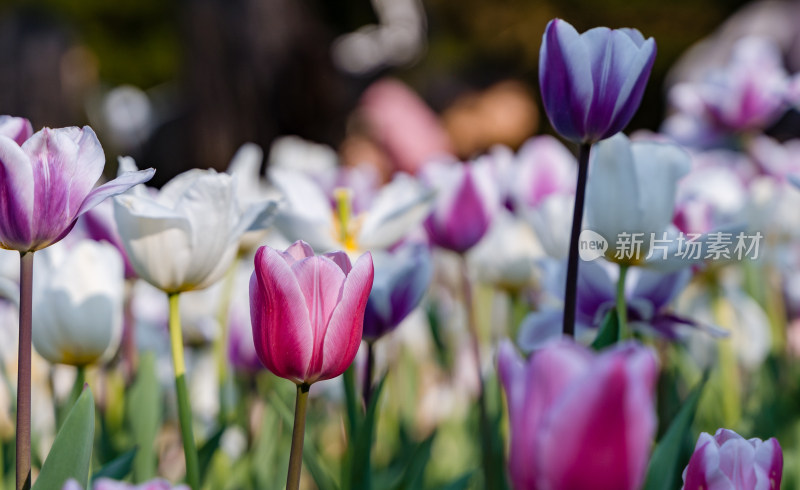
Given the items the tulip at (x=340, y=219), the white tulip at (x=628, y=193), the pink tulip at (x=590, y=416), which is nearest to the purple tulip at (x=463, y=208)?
the tulip at (x=340, y=219)

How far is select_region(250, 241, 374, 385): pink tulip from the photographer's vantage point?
45cm

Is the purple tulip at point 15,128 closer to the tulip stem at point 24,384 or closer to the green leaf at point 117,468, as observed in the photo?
the tulip stem at point 24,384

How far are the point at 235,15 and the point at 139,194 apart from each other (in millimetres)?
4536

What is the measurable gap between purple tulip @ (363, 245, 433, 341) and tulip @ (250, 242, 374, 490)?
0.21 meters

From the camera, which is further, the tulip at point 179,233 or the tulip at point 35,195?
the tulip at point 179,233

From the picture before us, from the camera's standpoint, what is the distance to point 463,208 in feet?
3.13

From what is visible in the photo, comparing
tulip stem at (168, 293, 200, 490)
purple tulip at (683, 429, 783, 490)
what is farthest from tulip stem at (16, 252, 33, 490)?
purple tulip at (683, 429, 783, 490)

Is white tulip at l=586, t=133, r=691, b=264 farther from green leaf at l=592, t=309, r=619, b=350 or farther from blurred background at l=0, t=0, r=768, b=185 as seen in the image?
blurred background at l=0, t=0, r=768, b=185

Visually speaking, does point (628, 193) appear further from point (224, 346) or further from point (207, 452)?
point (224, 346)

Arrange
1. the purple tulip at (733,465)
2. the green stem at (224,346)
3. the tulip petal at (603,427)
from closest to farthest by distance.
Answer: the tulip petal at (603,427), the purple tulip at (733,465), the green stem at (224,346)

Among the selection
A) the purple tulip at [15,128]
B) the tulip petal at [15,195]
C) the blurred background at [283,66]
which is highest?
the purple tulip at [15,128]

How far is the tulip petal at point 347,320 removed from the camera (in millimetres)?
451

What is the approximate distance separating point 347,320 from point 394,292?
0.79 ft

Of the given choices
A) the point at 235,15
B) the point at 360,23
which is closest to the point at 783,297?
the point at 235,15
